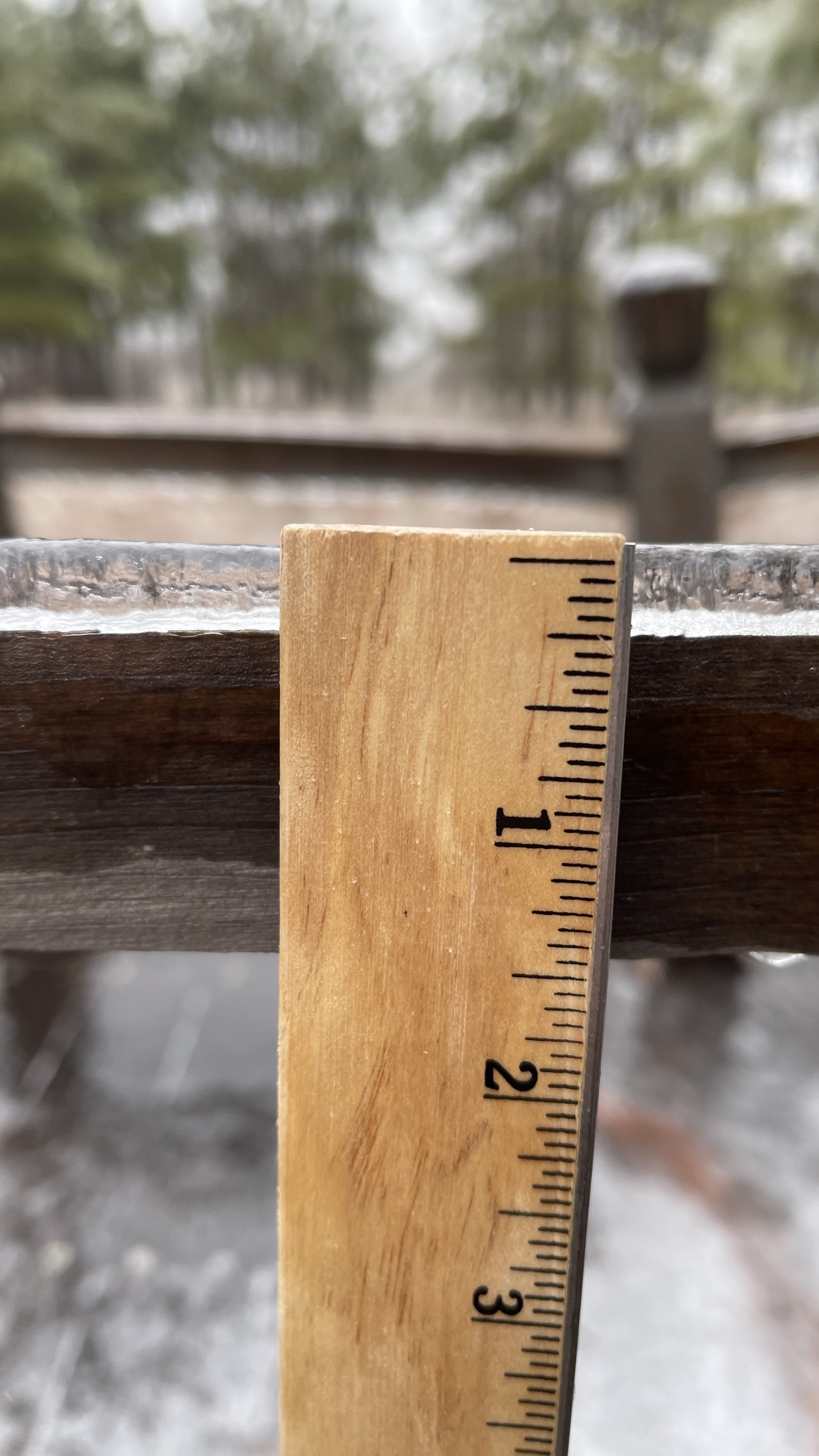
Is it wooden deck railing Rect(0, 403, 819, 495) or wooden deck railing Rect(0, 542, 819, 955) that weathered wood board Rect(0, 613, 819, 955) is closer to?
wooden deck railing Rect(0, 542, 819, 955)

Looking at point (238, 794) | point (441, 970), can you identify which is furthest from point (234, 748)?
point (441, 970)

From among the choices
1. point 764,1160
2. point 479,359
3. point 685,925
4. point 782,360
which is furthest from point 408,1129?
point 479,359

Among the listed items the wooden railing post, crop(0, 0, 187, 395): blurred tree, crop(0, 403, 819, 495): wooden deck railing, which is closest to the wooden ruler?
the wooden railing post

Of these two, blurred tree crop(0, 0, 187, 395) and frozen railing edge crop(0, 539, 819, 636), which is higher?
blurred tree crop(0, 0, 187, 395)

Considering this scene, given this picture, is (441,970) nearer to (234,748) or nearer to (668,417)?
(234,748)

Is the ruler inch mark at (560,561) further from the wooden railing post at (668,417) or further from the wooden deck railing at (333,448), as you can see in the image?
the wooden deck railing at (333,448)

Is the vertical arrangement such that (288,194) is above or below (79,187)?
above

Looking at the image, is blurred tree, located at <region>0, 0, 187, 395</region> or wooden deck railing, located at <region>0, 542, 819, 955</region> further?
blurred tree, located at <region>0, 0, 187, 395</region>
